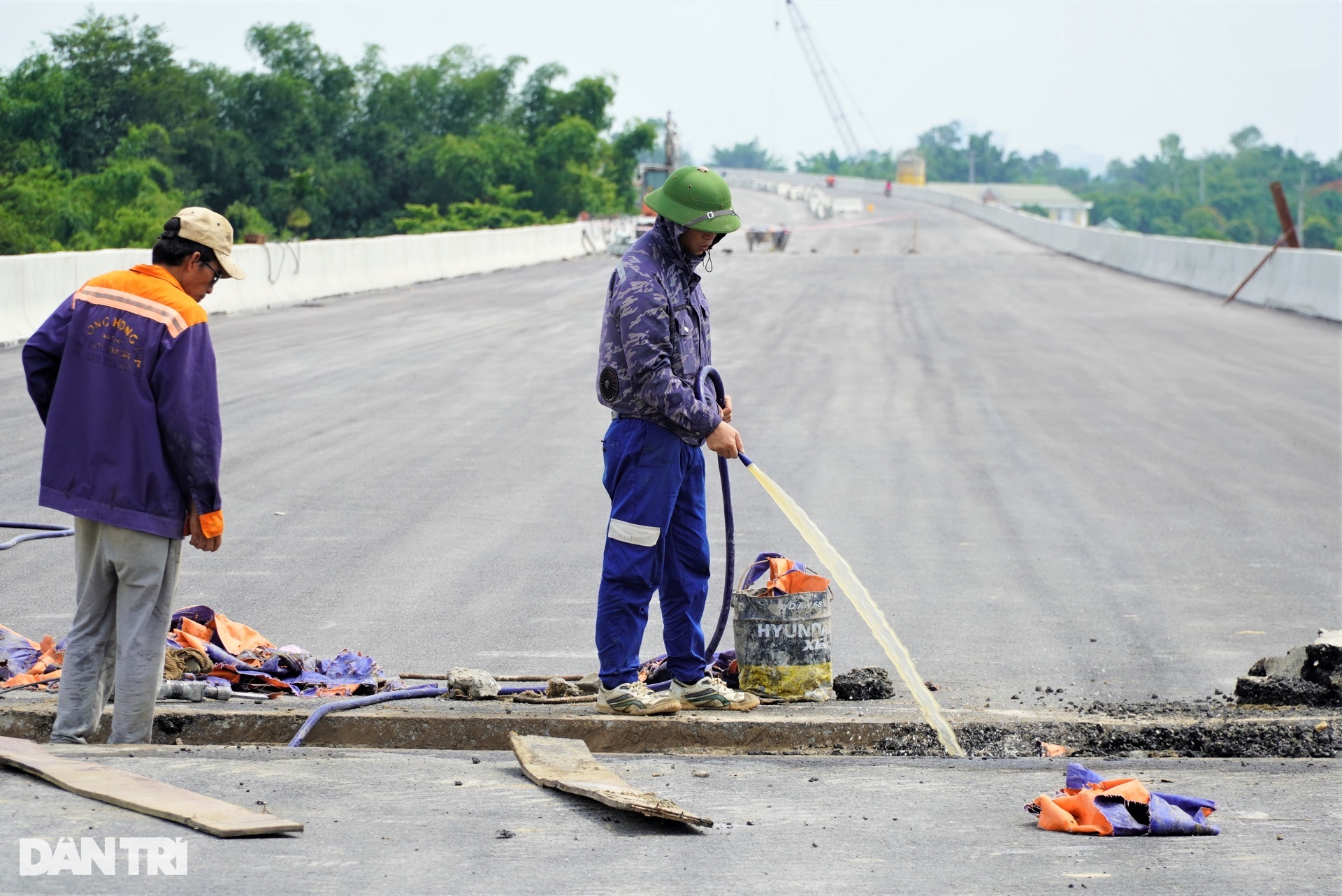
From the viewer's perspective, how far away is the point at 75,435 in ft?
17.0

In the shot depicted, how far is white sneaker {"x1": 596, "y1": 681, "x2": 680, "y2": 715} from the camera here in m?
5.83

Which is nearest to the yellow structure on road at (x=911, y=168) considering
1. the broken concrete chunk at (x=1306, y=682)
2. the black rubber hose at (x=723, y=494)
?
the broken concrete chunk at (x=1306, y=682)

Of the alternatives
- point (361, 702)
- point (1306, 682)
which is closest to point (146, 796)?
point (361, 702)

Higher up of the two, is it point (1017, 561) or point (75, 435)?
point (75, 435)

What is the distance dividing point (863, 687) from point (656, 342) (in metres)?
1.99

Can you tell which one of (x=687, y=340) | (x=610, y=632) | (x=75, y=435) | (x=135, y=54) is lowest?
(x=610, y=632)

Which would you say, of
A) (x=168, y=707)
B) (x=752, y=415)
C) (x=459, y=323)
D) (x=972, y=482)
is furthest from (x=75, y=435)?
(x=459, y=323)

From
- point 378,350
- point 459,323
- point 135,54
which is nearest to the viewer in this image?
point 378,350

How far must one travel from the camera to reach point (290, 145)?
72.9 meters

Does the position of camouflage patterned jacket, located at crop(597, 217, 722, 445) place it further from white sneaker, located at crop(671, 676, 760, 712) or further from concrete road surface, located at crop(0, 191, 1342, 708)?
concrete road surface, located at crop(0, 191, 1342, 708)

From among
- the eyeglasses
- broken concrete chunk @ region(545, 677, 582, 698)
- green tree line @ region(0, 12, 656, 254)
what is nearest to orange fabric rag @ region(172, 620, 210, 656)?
broken concrete chunk @ region(545, 677, 582, 698)

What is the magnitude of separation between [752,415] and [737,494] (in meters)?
3.62

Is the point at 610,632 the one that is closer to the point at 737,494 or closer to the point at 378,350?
the point at 737,494

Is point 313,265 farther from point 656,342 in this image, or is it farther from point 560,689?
point 656,342
